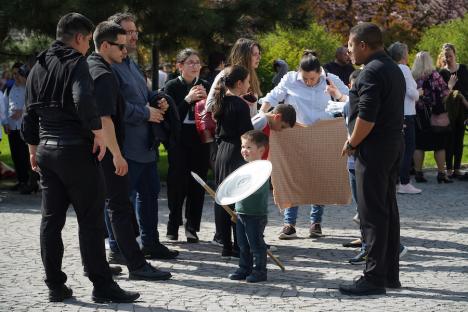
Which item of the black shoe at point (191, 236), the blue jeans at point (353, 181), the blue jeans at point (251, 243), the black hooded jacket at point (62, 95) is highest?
the black hooded jacket at point (62, 95)

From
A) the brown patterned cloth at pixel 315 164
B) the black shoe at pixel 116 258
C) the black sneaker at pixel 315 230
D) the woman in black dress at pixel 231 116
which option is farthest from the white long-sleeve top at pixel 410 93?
the black shoe at pixel 116 258

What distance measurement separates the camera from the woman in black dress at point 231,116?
8.22 m

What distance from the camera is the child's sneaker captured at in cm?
955

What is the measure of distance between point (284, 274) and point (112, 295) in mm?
1607

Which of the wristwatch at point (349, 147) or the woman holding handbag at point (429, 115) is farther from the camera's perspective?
Answer: the woman holding handbag at point (429, 115)

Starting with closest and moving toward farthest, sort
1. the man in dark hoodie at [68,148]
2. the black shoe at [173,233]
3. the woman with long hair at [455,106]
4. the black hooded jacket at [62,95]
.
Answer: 1. the black hooded jacket at [62,95]
2. the man in dark hoodie at [68,148]
3. the black shoe at [173,233]
4. the woman with long hair at [455,106]

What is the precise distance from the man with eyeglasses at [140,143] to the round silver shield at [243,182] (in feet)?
2.77

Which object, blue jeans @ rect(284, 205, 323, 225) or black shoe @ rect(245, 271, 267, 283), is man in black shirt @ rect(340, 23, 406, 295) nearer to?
black shoe @ rect(245, 271, 267, 283)

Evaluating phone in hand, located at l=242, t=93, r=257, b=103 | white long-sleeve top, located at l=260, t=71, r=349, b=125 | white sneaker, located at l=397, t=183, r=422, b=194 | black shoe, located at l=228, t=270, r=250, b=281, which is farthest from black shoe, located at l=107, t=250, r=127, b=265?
white sneaker, located at l=397, t=183, r=422, b=194

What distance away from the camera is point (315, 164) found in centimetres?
957

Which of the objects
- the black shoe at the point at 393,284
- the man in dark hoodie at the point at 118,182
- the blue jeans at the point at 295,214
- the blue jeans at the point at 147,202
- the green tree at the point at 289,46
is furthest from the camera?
the green tree at the point at 289,46

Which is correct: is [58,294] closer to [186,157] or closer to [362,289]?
[362,289]

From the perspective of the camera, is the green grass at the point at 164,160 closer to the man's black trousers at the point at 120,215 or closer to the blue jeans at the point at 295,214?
the blue jeans at the point at 295,214

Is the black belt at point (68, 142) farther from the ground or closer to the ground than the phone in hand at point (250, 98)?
closer to the ground
